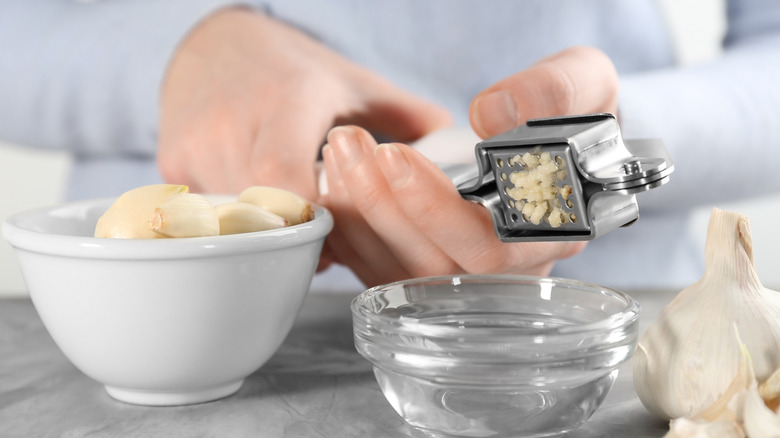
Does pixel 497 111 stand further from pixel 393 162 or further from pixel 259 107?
pixel 259 107

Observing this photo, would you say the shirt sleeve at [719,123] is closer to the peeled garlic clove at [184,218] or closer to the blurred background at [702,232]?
the blurred background at [702,232]

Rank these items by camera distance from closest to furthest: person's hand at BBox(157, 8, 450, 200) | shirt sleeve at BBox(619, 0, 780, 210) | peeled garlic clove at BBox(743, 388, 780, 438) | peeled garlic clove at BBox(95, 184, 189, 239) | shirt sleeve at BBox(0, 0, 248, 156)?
peeled garlic clove at BBox(743, 388, 780, 438), peeled garlic clove at BBox(95, 184, 189, 239), person's hand at BBox(157, 8, 450, 200), shirt sleeve at BBox(619, 0, 780, 210), shirt sleeve at BBox(0, 0, 248, 156)

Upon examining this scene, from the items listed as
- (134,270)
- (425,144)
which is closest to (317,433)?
(134,270)

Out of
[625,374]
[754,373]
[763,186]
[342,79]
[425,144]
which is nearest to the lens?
[754,373]

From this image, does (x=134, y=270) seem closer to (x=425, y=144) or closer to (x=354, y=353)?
(x=354, y=353)

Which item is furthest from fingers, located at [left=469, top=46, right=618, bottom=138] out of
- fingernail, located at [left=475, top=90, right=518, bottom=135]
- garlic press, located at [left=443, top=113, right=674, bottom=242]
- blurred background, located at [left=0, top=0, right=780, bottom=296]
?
blurred background, located at [left=0, top=0, right=780, bottom=296]

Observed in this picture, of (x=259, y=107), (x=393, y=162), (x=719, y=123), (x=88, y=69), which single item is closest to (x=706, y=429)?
(x=393, y=162)

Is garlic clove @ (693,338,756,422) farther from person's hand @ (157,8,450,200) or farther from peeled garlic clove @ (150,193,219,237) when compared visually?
person's hand @ (157,8,450,200)
